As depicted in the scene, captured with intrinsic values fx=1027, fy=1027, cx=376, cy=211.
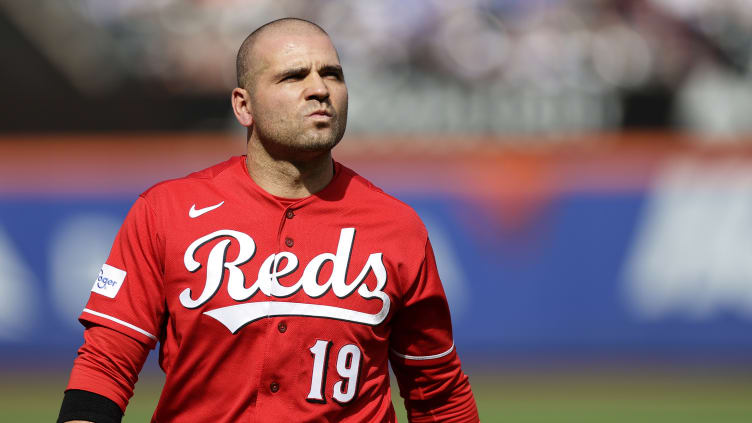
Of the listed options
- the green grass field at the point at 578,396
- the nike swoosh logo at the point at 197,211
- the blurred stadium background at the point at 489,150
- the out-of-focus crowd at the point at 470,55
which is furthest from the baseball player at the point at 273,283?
the out-of-focus crowd at the point at 470,55

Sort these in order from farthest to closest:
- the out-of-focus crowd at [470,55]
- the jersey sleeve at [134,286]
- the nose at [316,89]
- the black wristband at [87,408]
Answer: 1. the out-of-focus crowd at [470,55]
2. the nose at [316,89]
3. the jersey sleeve at [134,286]
4. the black wristband at [87,408]

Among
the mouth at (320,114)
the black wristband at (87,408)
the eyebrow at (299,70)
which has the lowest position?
the black wristband at (87,408)

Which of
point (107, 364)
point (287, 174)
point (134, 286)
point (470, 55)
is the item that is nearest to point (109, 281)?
point (134, 286)

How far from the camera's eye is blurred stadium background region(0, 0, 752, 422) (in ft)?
29.9

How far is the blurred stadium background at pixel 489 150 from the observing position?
29.9 ft

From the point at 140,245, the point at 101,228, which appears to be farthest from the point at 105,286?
the point at 101,228

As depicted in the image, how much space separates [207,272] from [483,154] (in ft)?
22.6

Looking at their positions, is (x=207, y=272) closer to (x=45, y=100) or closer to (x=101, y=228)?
(x=101, y=228)

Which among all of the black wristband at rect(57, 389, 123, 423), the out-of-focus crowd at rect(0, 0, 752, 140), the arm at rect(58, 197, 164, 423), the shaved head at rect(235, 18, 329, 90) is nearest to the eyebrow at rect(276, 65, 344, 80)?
the shaved head at rect(235, 18, 329, 90)

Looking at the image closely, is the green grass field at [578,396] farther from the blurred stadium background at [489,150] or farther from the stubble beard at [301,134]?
the stubble beard at [301,134]

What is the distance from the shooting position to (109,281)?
2797mm

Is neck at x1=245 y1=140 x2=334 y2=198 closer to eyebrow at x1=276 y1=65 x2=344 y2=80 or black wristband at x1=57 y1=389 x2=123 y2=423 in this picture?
eyebrow at x1=276 y1=65 x2=344 y2=80

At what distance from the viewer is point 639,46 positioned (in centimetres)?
961

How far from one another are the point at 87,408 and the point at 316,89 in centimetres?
105
